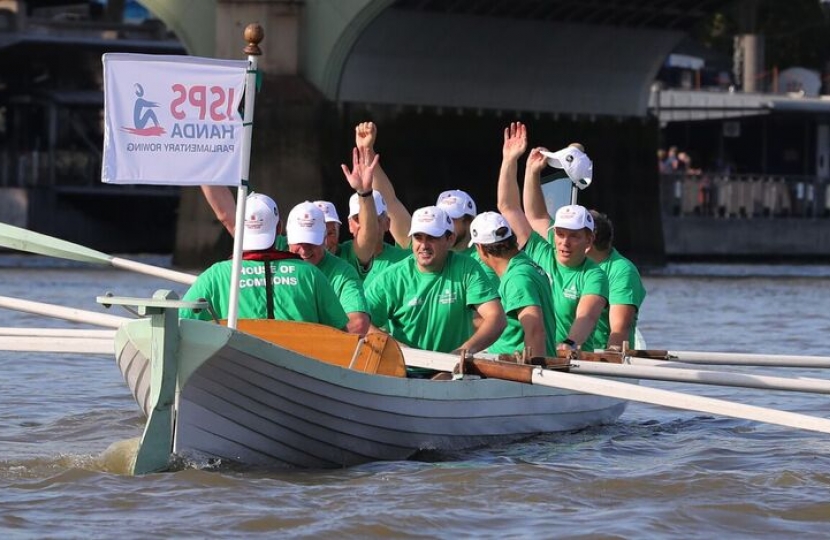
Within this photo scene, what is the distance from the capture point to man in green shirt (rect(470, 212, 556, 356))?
11.5m

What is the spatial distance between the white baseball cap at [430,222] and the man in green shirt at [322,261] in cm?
48

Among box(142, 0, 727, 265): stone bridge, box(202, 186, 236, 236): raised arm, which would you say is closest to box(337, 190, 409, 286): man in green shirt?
box(202, 186, 236, 236): raised arm

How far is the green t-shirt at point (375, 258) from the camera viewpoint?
12.8 m

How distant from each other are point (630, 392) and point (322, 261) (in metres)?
2.23

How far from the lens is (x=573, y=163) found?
1438cm

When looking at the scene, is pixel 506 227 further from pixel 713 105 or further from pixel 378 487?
pixel 713 105

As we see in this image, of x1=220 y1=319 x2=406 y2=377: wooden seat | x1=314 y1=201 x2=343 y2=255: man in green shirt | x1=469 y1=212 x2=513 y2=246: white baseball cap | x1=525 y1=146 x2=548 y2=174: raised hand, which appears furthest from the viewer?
x1=525 y1=146 x2=548 y2=174: raised hand

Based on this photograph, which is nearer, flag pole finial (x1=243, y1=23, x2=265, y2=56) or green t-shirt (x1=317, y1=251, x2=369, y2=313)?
flag pole finial (x1=243, y1=23, x2=265, y2=56)

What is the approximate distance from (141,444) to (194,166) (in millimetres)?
1471

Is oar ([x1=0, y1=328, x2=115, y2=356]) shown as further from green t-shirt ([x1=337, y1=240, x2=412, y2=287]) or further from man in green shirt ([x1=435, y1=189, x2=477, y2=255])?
man in green shirt ([x1=435, y1=189, x2=477, y2=255])

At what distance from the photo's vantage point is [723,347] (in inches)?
789

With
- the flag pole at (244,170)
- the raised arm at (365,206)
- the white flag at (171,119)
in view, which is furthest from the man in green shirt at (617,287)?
the white flag at (171,119)

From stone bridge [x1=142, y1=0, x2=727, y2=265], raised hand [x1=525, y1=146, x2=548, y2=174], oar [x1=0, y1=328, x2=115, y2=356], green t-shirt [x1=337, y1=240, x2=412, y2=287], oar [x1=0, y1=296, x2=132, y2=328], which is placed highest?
stone bridge [x1=142, y1=0, x2=727, y2=265]

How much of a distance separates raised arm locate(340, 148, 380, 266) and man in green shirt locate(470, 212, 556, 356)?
1.02 meters
